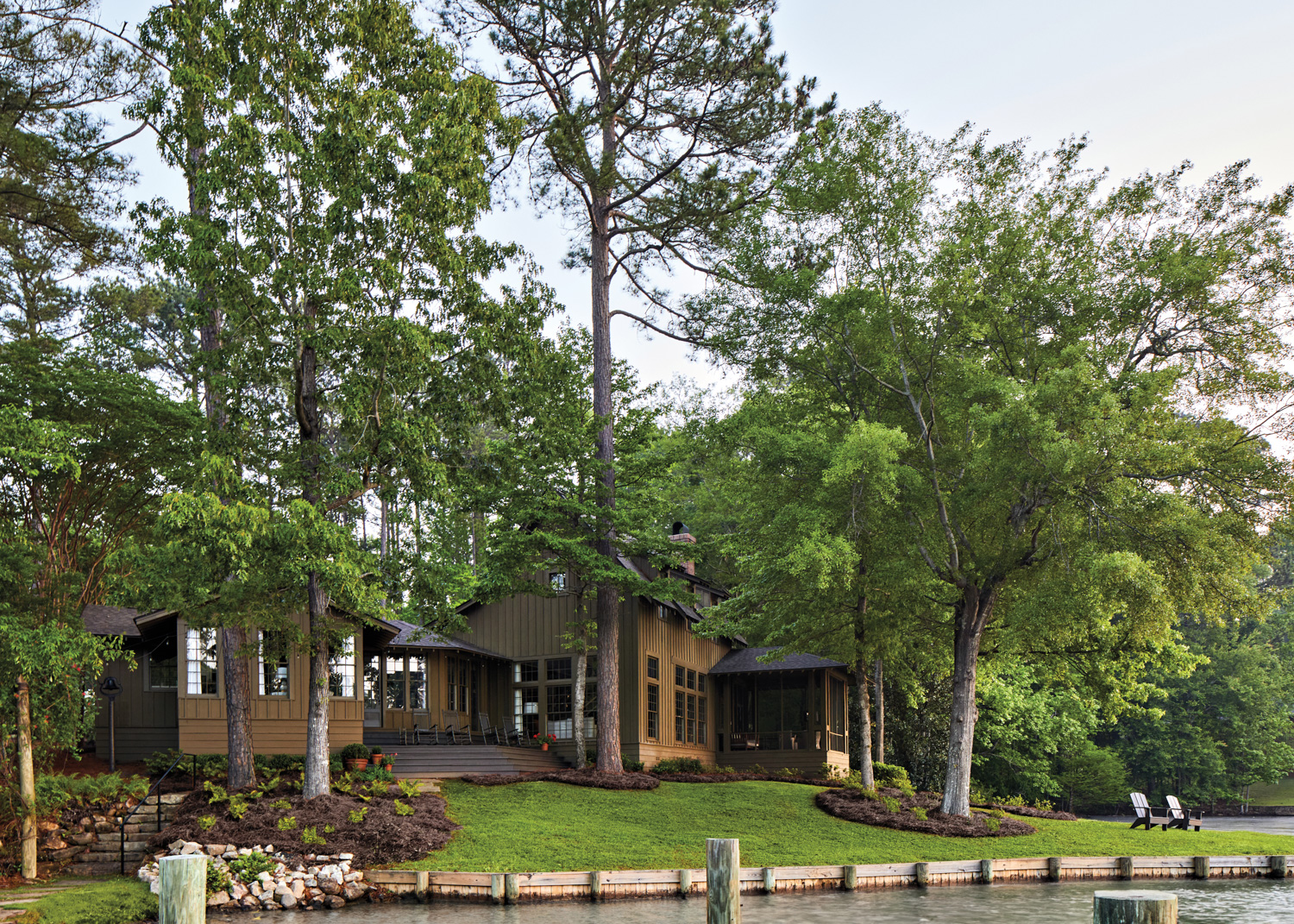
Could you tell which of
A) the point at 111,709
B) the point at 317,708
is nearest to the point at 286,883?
the point at 317,708

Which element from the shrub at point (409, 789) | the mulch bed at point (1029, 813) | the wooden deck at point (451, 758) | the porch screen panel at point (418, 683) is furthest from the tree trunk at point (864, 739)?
the porch screen panel at point (418, 683)

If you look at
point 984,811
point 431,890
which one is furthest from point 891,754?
point 431,890

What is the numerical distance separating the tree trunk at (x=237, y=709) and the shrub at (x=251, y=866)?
3516 mm

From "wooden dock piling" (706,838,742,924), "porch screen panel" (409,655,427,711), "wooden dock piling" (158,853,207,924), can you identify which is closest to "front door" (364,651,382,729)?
"porch screen panel" (409,655,427,711)

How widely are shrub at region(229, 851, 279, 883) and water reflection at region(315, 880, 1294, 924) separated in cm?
159

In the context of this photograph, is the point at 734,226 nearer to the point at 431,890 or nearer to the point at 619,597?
the point at 619,597

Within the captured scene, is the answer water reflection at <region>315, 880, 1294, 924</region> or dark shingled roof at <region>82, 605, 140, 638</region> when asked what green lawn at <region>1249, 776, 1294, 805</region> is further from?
dark shingled roof at <region>82, 605, 140, 638</region>

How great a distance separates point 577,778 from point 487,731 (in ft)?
19.7

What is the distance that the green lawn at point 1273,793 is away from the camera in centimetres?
4922

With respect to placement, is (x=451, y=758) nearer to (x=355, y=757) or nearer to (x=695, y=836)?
(x=355, y=757)

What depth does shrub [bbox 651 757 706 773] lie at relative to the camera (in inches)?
987

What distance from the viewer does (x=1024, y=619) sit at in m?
19.2

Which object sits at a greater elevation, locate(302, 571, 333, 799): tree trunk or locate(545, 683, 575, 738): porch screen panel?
locate(302, 571, 333, 799): tree trunk

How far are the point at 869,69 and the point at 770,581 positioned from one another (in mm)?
11683
